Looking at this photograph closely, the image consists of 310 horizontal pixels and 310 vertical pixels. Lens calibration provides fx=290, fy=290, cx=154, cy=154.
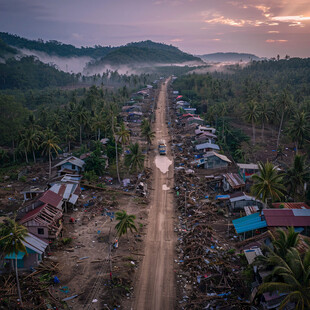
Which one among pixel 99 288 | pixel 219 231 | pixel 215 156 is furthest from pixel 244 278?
pixel 215 156

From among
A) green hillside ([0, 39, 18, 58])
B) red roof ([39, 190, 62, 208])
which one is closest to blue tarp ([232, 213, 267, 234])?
red roof ([39, 190, 62, 208])

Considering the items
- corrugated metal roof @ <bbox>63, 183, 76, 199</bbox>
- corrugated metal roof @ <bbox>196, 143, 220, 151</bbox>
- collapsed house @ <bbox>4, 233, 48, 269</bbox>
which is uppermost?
corrugated metal roof @ <bbox>196, 143, 220, 151</bbox>

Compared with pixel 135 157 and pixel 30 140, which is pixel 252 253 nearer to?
pixel 135 157

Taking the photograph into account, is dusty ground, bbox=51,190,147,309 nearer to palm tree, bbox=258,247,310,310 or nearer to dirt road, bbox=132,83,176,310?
dirt road, bbox=132,83,176,310

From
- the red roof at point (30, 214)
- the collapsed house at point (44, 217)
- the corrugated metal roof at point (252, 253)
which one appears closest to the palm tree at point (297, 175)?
the corrugated metal roof at point (252, 253)

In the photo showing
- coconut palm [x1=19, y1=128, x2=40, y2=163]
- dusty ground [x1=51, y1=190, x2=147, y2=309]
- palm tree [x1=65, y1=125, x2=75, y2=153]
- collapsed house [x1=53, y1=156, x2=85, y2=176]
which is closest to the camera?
dusty ground [x1=51, y1=190, x2=147, y2=309]

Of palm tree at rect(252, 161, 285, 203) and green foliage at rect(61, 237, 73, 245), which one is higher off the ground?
palm tree at rect(252, 161, 285, 203)

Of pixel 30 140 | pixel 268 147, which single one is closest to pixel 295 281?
pixel 268 147
